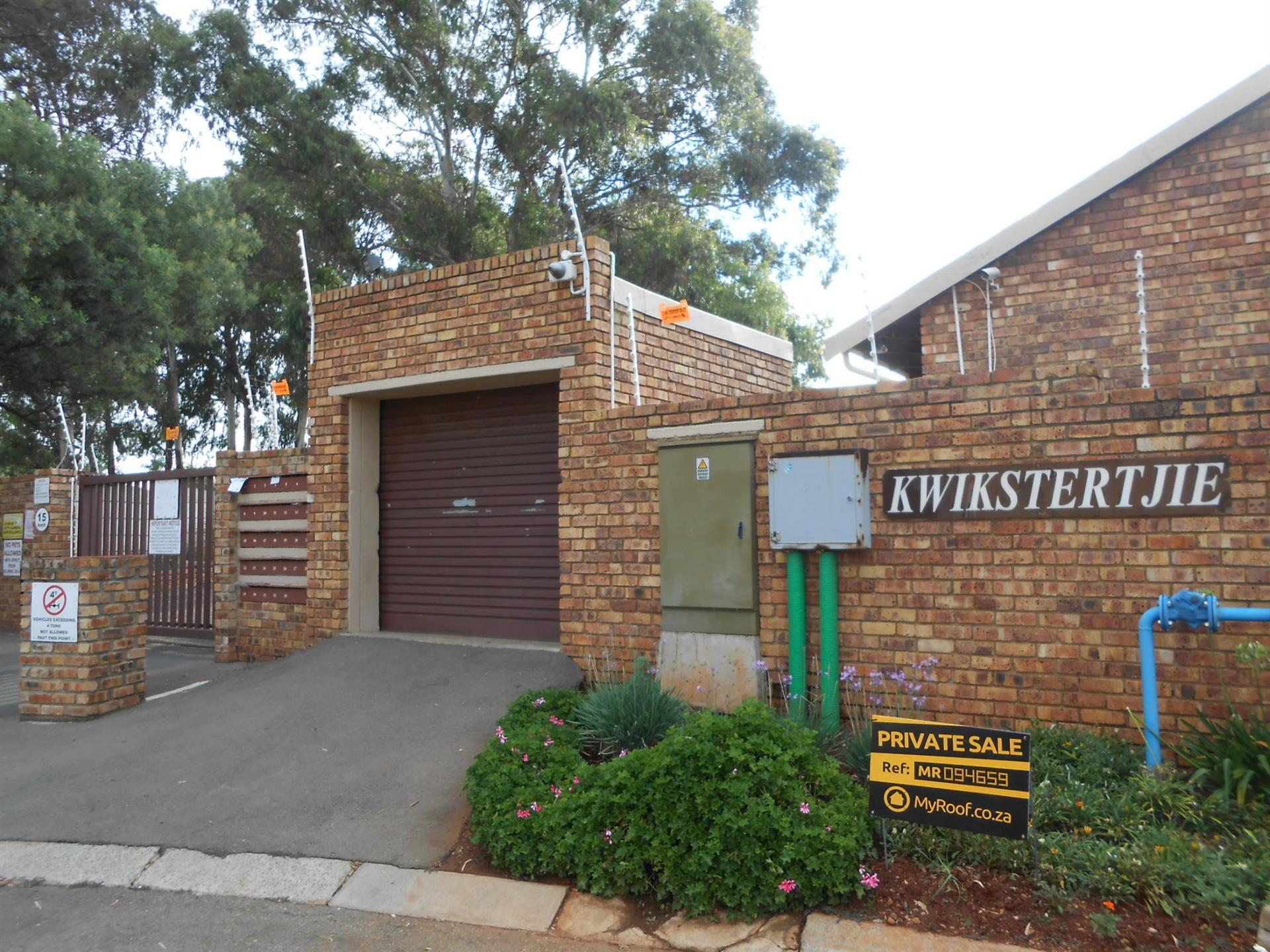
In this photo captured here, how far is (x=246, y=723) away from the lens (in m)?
7.22

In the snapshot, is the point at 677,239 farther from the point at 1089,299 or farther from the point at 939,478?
the point at 939,478

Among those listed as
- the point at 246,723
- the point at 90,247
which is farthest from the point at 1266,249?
the point at 90,247

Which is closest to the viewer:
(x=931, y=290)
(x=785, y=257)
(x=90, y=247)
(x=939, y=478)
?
(x=939, y=478)

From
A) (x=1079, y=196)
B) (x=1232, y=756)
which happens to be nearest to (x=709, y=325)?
(x=1079, y=196)

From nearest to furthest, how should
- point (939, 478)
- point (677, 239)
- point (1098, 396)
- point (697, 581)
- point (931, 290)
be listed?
point (1098, 396) → point (939, 478) → point (697, 581) → point (931, 290) → point (677, 239)

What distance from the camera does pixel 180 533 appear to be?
36.6 feet

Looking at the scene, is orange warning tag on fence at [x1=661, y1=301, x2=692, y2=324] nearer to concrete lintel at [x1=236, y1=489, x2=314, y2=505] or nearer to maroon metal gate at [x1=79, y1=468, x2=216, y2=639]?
concrete lintel at [x1=236, y1=489, x2=314, y2=505]

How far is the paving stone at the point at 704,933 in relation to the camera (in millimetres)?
4160

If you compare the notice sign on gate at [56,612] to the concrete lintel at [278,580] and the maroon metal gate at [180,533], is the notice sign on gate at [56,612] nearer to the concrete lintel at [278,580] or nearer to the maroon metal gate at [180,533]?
the concrete lintel at [278,580]

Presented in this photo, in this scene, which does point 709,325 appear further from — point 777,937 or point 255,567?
point 777,937

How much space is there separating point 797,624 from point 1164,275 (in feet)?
13.7

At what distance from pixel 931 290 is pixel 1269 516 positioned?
3.87 meters

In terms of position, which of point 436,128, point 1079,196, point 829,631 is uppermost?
point 436,128

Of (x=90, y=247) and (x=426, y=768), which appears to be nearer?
(x=426, y=768)
